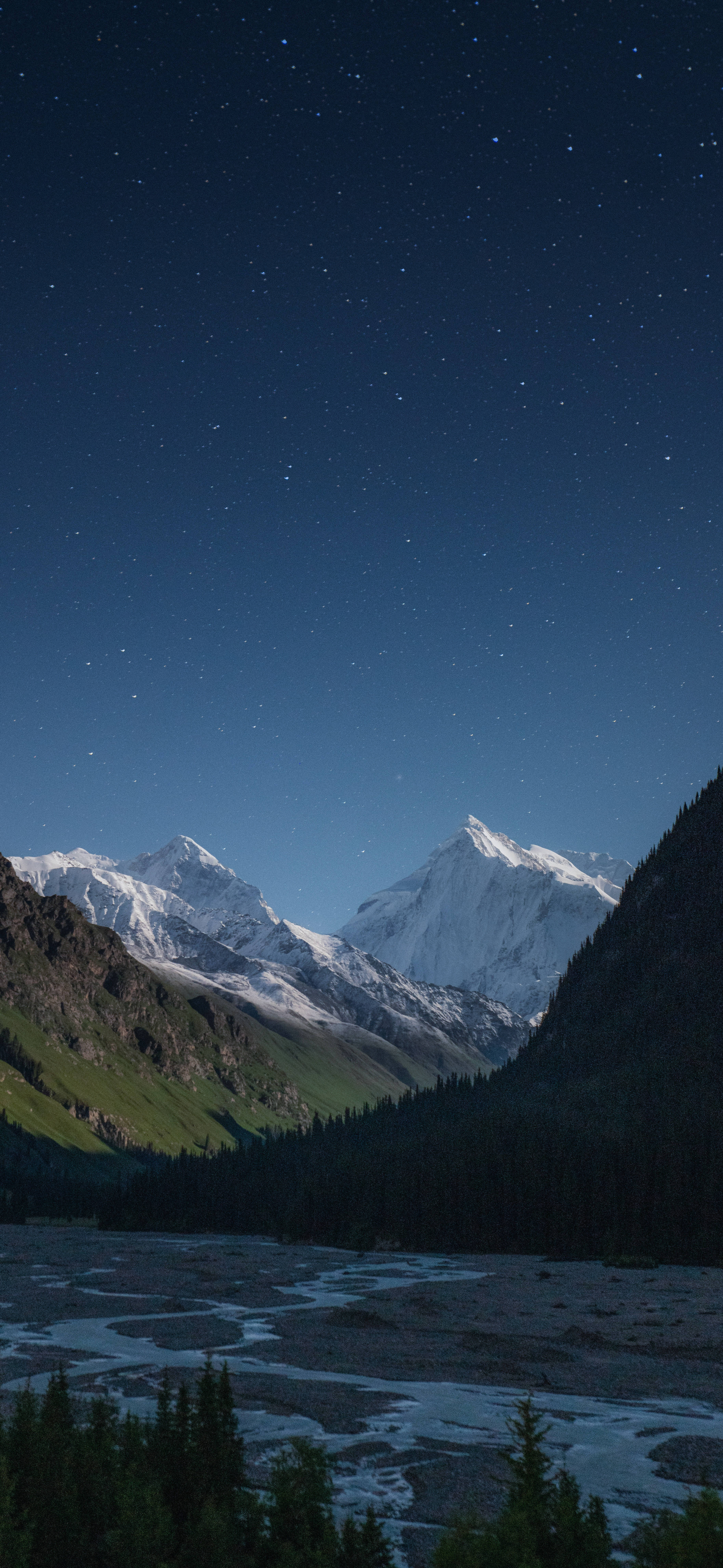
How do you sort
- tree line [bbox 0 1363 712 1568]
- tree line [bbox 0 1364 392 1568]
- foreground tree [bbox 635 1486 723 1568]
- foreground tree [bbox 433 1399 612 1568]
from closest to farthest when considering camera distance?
foreground tree [bbox 635 1486 723 1568] < foreground tree [bbox 433 1399 612 1568] < tree line [bbox 0 1363 712 1568] < tree line [bbox 0 1364 392 1568]

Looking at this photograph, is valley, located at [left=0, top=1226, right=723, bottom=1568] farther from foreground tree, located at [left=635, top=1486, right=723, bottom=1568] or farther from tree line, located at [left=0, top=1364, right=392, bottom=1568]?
foreground tree, located at [left=635, top=1486, right=723, bottom=1568]

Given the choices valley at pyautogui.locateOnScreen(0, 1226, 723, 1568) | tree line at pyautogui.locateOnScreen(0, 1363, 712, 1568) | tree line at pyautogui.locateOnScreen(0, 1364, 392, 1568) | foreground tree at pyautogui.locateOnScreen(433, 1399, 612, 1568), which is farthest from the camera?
valley at pyautogui.locateOnScreen(0, 1226, 723, 1568)

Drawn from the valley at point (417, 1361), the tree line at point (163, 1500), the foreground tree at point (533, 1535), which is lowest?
the valley at point (417, 1361)

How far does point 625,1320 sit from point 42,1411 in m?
68.4

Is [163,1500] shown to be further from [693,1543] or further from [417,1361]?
[417,1361]

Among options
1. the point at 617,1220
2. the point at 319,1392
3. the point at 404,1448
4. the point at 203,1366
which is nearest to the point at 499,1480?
the point at 404,1448

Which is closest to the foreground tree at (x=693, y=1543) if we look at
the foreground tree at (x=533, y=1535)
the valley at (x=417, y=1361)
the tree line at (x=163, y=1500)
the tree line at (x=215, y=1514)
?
the tree line at (x=215, y=1514)

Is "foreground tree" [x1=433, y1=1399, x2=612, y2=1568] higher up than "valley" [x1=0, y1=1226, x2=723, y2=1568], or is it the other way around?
"foreground tree" [x1=433, y1=1399, x2=612, y2=1568]

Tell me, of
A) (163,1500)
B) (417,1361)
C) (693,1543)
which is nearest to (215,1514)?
(163,1500)

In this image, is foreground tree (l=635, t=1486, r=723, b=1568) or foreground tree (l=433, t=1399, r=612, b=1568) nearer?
foreground tree (l=635, t=1486, r=723, b=1568)

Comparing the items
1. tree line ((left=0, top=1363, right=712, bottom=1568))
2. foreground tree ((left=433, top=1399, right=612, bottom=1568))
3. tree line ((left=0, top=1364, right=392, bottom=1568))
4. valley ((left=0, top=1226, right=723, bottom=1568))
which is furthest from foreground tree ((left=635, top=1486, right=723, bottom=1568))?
valley ((left=0, top=1226, right=723, bottom=1568))

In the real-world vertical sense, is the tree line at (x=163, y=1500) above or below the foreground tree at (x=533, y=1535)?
below

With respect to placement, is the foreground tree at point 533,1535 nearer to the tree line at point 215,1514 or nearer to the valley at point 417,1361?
the tree line at point 215,1514

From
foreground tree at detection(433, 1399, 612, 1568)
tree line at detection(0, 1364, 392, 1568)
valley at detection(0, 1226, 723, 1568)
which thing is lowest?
valley at detection(0, 1226, 723, 1568)
